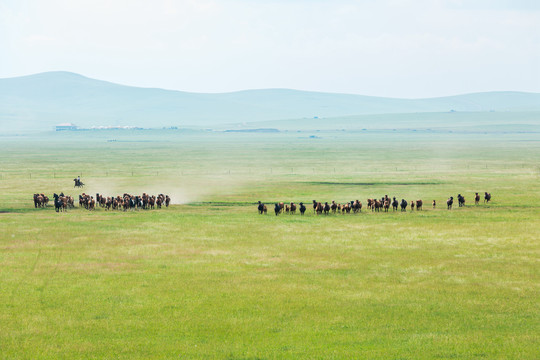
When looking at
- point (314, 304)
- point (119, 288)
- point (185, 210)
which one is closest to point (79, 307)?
point (119, 288)

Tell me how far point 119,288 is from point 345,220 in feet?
70.5

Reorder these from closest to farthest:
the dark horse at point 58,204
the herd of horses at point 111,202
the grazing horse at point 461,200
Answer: the dark horse at point 58,204
the herd of horses at point 111,202
the grazing horse at point 461,200

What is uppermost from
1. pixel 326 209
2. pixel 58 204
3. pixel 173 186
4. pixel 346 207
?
pixel 58 204

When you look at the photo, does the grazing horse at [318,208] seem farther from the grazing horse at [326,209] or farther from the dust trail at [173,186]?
the dust trail at [173,186]

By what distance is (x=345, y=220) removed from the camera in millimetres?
41906

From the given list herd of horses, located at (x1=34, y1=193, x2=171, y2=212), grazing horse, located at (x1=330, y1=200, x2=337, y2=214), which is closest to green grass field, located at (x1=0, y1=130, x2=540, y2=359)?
herd of horses, located at (x1=34, y1=193, x2=171, y2=212)

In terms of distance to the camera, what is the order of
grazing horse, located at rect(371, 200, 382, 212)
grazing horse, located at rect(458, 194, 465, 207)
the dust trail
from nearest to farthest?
grazing horse, located at rect(371, 200, 382, 212), grazing horse, located at rect(458, 194, 465, 207), the dust trail

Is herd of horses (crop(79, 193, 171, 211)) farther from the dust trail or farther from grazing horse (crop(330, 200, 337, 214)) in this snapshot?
grazing horse (crop(330, 200, 337, 214))

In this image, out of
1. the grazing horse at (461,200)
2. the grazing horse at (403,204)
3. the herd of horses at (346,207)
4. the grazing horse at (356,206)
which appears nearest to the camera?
the herd of horses at (346,207)

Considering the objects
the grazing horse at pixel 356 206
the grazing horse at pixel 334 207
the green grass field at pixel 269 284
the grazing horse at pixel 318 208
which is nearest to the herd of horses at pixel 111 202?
the green grass field at pixel 269 284

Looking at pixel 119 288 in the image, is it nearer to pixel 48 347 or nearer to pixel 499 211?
pixel 48 347

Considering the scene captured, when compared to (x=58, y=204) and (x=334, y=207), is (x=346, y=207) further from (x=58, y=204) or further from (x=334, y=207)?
(x=58, y=204)

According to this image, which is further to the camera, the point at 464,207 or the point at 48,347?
the point at 464,207

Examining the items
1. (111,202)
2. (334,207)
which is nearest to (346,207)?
(334,207)
